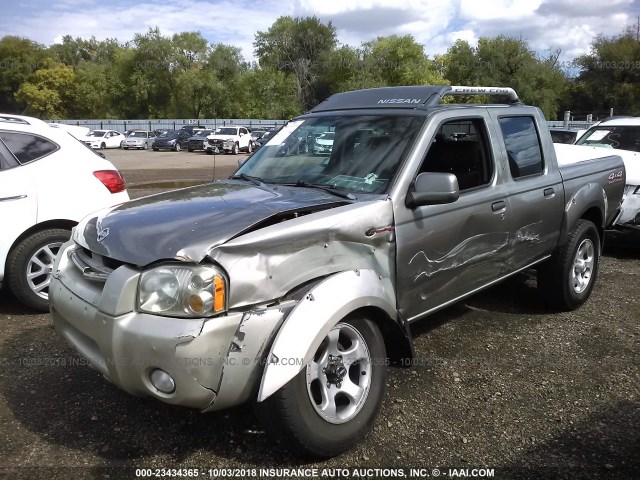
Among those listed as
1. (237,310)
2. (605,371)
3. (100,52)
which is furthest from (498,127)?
(100,52)

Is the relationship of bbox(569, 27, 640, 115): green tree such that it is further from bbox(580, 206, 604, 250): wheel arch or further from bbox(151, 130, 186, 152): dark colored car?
bbox(580, 206, 604, 250): wheel arch

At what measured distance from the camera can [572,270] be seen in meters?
4.80

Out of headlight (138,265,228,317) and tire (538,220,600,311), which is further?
tire (538,220,600,311)

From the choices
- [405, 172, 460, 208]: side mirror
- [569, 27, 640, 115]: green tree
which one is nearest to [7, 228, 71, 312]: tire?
[405, 172, 460, 208]: side mirror

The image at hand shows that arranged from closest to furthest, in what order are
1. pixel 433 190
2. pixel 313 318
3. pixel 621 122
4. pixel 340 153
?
pixel 313 318 → pixel 433 190 → pixel 340 153 → pixel 621 122

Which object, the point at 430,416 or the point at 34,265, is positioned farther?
the point at 34,265

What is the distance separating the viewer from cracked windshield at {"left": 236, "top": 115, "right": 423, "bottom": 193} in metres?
3.37

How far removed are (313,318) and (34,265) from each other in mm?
3338

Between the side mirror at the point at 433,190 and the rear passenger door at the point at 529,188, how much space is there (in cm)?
108

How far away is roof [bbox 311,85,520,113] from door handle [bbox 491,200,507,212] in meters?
A: 0.81

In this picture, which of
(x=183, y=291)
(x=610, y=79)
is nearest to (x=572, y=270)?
(x=183, y=291)

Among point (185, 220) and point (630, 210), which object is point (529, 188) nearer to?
point (185, 220)

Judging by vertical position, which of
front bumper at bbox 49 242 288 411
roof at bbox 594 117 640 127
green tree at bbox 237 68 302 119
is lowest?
front bumper at bbox 49 242 288 411

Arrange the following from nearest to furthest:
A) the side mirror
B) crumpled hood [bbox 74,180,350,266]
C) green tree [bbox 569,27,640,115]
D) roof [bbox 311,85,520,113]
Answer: crumpled hood [bbox 74,180,350,266], the side mirror, roof [bbox 311,85,520,113], green tree [bbox 569,27,640,115]
